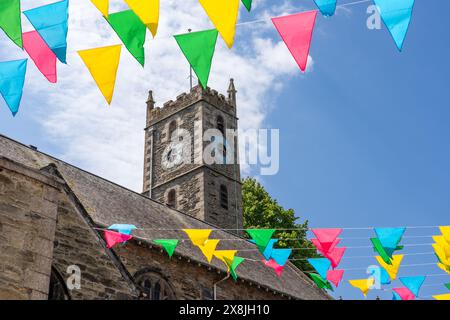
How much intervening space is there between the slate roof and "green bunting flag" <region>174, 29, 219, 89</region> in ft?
26.8

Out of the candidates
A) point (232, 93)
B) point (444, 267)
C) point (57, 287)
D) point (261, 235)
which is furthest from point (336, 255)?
point (232, 93)

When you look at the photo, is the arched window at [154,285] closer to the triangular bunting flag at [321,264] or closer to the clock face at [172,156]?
the triangular bunting flag at [321,264]

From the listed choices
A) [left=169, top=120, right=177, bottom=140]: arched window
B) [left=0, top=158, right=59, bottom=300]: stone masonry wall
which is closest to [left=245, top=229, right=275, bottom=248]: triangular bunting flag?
[left=0, top=158, right=59, bottom=300]: stone masonry wall

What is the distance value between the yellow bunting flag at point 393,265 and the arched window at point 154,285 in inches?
220

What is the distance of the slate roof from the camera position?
15.6m

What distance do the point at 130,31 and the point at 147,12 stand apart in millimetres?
710

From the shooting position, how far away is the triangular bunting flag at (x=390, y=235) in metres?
11.3

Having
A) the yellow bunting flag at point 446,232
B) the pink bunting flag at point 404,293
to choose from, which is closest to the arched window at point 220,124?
the pink bunting flag at point 404,293

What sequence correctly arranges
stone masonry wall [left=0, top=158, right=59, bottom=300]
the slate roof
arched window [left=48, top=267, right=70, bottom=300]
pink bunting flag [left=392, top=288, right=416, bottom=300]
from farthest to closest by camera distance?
the slate roof, pink bunting flag [left=392, top=288, right=416, bottom=300], arched window [left=48, top=267, right=70, bottom=300], stone masonry wall [left=0, top=158, right=59, bottom=300]

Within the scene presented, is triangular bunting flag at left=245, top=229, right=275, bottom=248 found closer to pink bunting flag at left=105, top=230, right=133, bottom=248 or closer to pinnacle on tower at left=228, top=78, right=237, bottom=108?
pink bunting flag at left=105, top=230, right=133, bottom=248

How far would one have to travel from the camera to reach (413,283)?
517 inches

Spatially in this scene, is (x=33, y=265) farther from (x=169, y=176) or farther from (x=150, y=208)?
(x=169, y=176)

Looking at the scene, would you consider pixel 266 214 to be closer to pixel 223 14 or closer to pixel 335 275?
pixel 335 275
